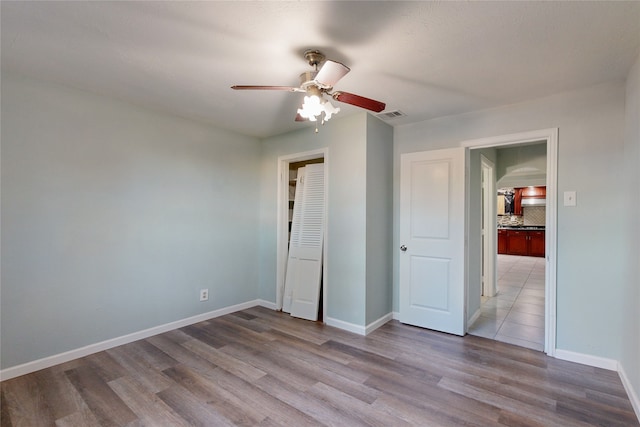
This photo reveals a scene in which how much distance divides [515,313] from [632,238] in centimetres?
212

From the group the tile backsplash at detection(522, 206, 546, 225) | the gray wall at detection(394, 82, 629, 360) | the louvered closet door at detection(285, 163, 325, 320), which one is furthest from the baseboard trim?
the tile backsplash at detection(522, 206, 546, 225)

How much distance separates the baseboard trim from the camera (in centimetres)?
231

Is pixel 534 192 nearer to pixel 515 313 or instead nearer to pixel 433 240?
pixel 515 313

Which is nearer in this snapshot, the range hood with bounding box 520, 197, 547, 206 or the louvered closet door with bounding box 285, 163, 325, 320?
the louvered closet door with bounding box 285, 163, 325, 320

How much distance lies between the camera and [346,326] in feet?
10.8

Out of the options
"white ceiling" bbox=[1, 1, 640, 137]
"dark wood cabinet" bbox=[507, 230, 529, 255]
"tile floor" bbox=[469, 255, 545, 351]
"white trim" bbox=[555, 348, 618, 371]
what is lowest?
"tile floor" bbox=[469, 255, 545, 351]

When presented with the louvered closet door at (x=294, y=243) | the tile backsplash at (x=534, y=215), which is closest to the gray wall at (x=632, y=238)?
the louvered closet door at (x=294, y=243)

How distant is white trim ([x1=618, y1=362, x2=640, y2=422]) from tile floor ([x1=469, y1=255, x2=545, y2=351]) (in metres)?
0.57

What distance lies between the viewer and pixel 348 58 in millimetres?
2092

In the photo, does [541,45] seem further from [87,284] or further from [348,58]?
[87,284]

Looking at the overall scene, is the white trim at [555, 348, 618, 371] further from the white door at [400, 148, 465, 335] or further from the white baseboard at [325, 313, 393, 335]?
the white baseboard at [325, 313, 393, 335]

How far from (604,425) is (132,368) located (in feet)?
10.9

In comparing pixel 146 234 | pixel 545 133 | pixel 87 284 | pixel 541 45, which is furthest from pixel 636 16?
pixel 87 284

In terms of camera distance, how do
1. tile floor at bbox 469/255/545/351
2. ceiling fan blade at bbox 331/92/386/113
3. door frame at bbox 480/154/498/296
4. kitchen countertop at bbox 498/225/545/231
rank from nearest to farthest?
1. ceiling fan blade at bbox 331/92/386/113
2. tile floor at bbox 469/255/545/351
3. door frame at bbox 480/154/498/296
4. kitchen countertop at bbox 498/225/545/231
